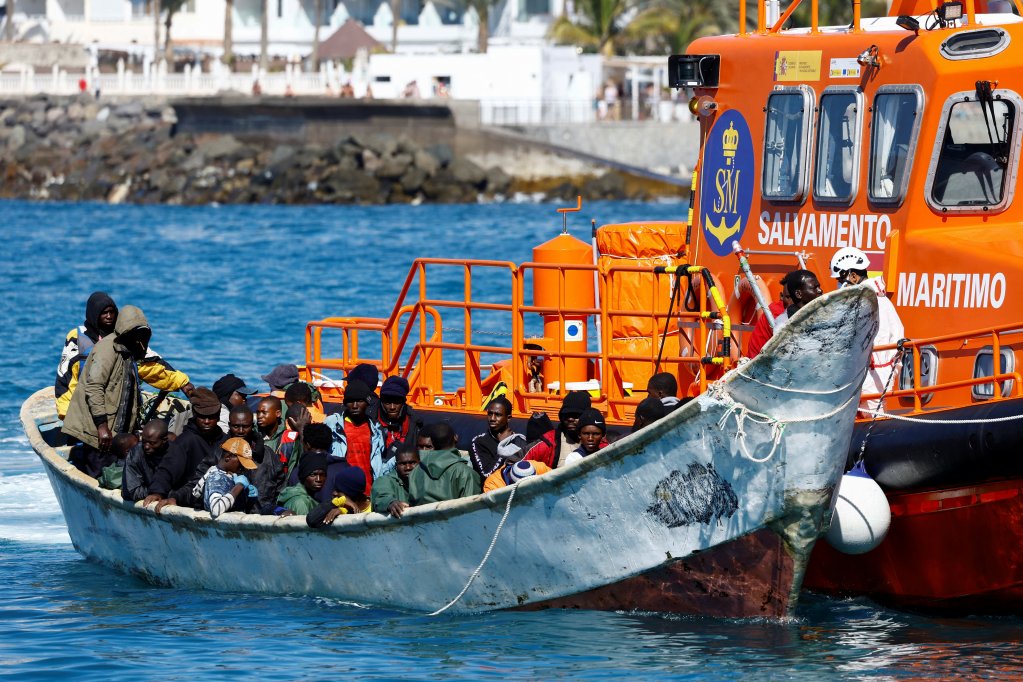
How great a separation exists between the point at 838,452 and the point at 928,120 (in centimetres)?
245

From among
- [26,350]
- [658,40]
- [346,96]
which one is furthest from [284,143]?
[26,350]

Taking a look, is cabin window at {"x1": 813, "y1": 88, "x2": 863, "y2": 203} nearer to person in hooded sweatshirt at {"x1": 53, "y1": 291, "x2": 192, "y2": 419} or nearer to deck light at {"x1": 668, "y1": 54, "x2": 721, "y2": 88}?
deck light at {"x1": 668, "y1": 54, "x2": 721, "y2": 88}

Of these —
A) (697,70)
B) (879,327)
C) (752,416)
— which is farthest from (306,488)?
(697,70)

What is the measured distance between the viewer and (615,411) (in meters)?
12.5

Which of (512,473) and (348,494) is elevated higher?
(512,473)

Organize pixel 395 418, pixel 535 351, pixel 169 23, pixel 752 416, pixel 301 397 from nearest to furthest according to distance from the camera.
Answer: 1. pixel 752 416
2. pixel 535 351
3. pixel 395 418
4. pixel 301 397
5. pixel 169 23

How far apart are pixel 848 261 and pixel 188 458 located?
15.9 ft

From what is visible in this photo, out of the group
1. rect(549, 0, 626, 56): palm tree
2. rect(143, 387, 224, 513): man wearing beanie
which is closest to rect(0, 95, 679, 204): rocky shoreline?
rect(549, 0, 626, 56): palm tree

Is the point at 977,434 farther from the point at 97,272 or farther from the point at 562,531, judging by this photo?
the point at 97,272

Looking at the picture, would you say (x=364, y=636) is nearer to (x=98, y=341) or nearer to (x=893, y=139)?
(x=98, y=341)

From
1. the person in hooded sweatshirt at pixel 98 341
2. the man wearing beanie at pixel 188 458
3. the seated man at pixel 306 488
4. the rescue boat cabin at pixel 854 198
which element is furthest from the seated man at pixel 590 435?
the person in hooded sweatshirt at pixel 98 341

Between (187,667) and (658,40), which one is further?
(658,40)

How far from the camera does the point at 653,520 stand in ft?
34.5

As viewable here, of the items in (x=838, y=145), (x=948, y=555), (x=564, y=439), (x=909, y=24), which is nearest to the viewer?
(x=948, y=555)
